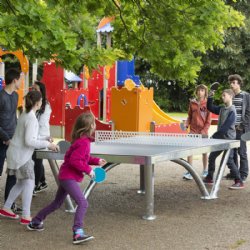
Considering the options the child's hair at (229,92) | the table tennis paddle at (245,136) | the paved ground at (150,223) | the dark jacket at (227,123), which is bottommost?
the paved ground at (150,223)

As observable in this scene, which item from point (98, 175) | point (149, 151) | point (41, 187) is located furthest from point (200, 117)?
point (98, 175)

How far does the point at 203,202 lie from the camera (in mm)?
7695

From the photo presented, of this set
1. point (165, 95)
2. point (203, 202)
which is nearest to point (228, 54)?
point (165, 95)

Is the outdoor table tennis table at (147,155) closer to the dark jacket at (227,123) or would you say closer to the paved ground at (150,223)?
the paved ground at (150,223)

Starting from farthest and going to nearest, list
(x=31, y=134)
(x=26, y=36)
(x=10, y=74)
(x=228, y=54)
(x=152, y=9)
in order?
1. (x=228, y=54)
2. (x=152, y=9)
3. (x=10, y=74)
4. (x=31, y=134)
5. (x=26, y=36)

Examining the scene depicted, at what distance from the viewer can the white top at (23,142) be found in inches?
242

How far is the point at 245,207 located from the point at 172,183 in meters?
2.05

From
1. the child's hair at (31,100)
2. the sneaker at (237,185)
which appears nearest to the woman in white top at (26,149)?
the child's hair at (31,100)

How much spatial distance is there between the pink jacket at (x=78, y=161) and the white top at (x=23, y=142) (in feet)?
1.74

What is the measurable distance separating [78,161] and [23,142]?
939 mm

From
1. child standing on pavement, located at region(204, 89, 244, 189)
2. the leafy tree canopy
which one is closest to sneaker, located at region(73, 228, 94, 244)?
the leafy tree canopy

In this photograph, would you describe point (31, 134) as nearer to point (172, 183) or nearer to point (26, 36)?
point (26, 36)

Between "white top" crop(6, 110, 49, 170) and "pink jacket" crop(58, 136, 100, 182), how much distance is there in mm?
529

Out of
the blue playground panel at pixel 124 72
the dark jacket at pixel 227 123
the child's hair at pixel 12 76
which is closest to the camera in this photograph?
the child's hair at pixel 12 76
